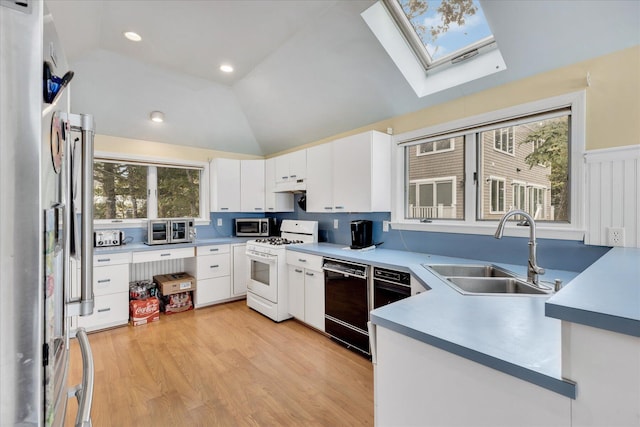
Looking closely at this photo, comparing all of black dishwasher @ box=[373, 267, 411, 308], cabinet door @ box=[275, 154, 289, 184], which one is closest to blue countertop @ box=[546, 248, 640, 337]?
black dishwasher @ box=[373, 267, 411, 308]

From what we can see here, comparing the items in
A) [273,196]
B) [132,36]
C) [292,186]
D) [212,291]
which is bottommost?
[212,291]

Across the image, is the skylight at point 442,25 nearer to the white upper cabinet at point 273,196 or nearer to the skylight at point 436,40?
the skylight at point 436,40

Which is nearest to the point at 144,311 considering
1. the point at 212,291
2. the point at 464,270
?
the point at 212,291

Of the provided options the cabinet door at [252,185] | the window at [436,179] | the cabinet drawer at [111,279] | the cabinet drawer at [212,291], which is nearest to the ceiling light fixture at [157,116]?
the cabinet door at [252,185]

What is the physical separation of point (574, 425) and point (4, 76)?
1402 mm

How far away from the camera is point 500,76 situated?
227 cm

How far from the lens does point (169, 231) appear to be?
12.5 ft

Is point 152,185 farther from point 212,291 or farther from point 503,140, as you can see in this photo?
point 503,140

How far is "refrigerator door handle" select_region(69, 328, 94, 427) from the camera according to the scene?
0.70 metres

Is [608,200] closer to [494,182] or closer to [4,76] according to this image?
[494,182]

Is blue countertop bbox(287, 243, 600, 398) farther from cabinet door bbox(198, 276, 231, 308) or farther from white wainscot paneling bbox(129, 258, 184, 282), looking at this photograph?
white wainscot paneling bbox(129, 258, 184, 282)

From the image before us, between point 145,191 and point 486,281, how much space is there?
4.28m

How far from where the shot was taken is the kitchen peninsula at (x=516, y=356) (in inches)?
25.7

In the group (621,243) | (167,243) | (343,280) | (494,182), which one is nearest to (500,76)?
(494,182)
